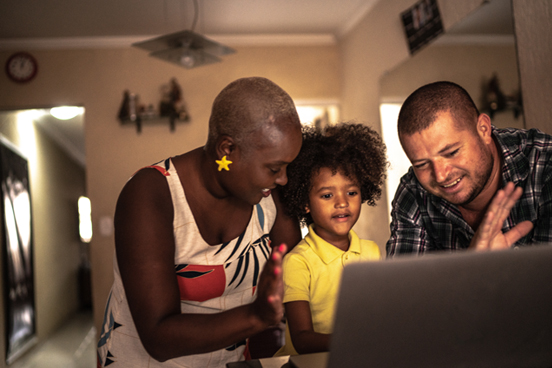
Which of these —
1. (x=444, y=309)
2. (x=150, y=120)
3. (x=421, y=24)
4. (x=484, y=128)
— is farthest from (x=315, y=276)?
(x=150, y=120)

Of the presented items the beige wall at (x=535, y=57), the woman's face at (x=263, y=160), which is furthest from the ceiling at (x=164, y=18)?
the woman's face at (x=263, y=160)

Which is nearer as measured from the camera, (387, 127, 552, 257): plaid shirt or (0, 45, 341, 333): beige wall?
(387, 127, 552, 257): plaid shirt

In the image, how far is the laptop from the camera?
53cm

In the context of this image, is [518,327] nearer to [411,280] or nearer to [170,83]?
[411,280]

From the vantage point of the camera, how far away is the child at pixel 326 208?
4.13ft

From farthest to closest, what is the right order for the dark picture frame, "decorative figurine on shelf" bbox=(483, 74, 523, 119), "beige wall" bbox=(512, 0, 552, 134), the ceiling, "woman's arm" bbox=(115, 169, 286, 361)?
the ceiling < the dark picture frame < "decorative figurine on shelf" bbox=(483, 74, 523, 119) < "beige wall" bbox=(512, 0, 552, 134) < "woman's arm" bbox=(115, 169, 286, 361)

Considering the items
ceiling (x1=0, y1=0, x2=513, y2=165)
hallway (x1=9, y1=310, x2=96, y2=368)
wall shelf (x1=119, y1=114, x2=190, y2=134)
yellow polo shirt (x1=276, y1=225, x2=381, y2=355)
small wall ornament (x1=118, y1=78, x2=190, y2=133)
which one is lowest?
hallway (x1=9, y1=310, x2=96, y2=368)

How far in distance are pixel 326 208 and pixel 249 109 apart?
0.49 metres

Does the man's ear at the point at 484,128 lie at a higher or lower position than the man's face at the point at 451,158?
higher

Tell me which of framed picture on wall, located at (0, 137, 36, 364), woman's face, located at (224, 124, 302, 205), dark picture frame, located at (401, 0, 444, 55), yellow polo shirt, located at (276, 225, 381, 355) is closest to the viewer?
woman's face, located at (224, 124, 302, 205)

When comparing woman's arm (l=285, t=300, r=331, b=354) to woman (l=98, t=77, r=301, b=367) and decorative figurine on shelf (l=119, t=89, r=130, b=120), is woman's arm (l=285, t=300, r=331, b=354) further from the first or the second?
decorative figurine on shelf (l=119, t=89, r=130, b=120)

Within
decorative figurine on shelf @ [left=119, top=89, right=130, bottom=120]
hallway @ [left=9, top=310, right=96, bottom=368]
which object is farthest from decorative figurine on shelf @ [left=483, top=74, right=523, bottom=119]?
hallway @ [left=9, top=310, right=96, bottom=368]

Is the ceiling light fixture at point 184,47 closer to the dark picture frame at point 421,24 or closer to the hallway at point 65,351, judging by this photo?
the dark picture frame at point 421,24

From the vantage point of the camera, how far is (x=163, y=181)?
102 cm
